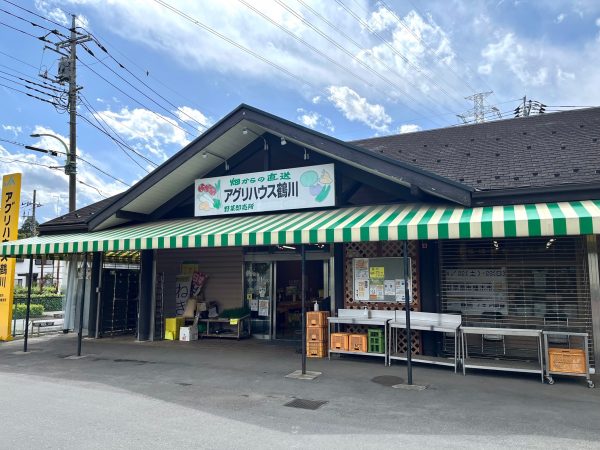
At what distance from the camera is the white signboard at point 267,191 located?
9.62 metres

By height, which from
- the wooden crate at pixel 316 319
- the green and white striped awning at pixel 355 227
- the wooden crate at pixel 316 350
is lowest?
the wooden crate at pixel 316 350

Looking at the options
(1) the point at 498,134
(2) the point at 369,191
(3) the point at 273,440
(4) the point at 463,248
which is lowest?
(3) the point at 273,440

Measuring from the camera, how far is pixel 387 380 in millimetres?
7469

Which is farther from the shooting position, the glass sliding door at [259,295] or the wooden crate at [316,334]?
the glass sliding door at [259,295]

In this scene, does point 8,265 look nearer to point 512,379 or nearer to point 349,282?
point 349,282

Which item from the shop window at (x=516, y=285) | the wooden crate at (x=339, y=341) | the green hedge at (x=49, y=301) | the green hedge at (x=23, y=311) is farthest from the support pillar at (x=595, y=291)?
the green hedge at (x=49, y=301)

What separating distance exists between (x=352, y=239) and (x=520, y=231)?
2532mm

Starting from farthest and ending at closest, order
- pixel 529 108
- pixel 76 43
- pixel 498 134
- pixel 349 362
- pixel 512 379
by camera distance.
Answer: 1. pixel 529 108
2. pixel 76 43
3. pixel 498 134
4. pixel 349 362
5. pixel 512 379

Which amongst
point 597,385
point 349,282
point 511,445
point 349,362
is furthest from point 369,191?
point 511,445

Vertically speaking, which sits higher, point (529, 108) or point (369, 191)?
point (529, 108)

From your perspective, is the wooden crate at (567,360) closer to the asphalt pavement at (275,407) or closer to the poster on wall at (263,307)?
the asphalt pavement at (275,407)

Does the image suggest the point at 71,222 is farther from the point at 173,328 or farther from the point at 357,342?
the point at 357,342

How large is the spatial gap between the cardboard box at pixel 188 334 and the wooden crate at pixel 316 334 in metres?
4.10

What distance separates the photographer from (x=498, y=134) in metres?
11.5
